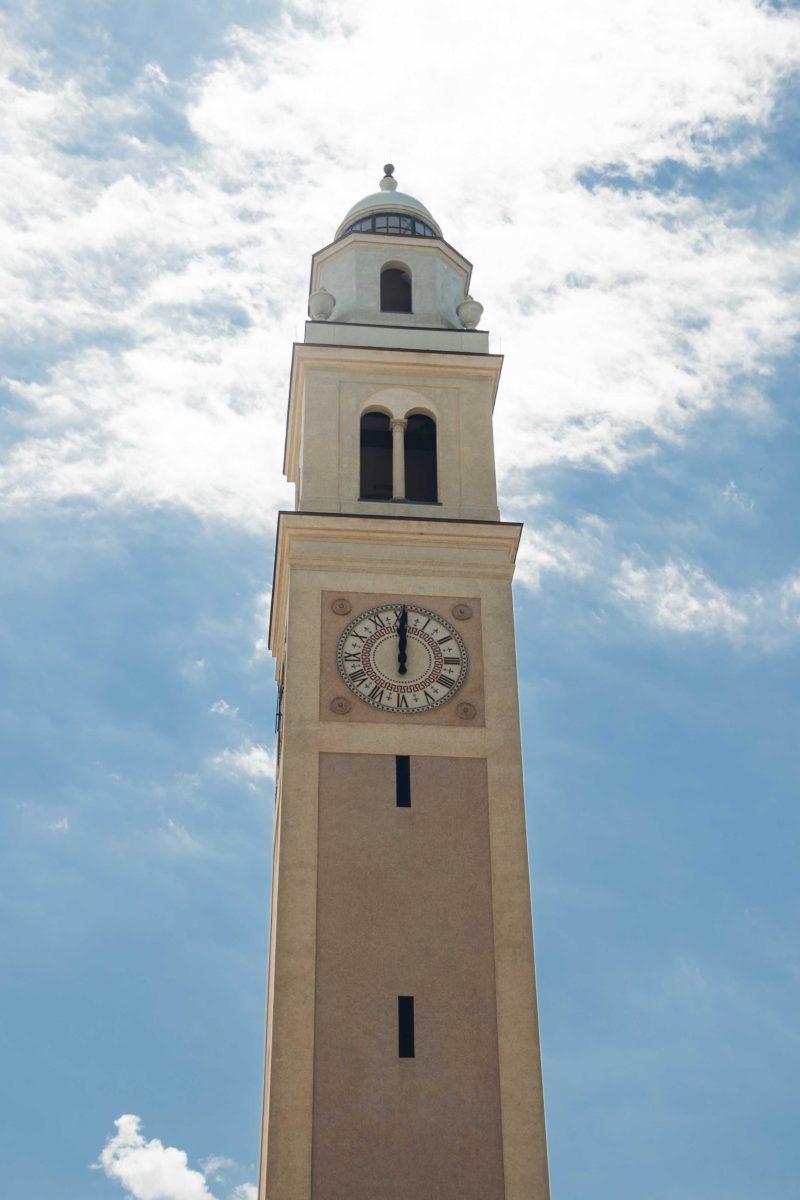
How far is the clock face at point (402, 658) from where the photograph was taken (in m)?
32.6

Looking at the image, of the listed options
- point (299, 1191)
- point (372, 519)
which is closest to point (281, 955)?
point (299, 1191)

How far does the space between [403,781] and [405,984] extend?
4277mm

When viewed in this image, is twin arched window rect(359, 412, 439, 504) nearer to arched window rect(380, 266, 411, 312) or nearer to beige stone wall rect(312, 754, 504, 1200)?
arched window rect(380, 266, 411, 312)

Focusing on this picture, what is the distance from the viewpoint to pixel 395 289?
41031mm

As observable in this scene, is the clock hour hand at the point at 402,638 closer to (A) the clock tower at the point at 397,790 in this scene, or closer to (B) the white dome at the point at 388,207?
(A) the clock tower at the point at 397,790

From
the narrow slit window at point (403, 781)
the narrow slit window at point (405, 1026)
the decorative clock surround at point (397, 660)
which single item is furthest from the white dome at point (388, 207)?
the narrow slit window at point (405, 1026)

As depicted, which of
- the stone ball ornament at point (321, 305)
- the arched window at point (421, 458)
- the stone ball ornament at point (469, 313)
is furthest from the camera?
the stone ball ornament at point (469, 313)

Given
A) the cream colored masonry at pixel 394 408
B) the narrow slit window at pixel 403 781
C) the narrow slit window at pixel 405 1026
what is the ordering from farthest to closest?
1. the cream colored masonry at pixel 394 408
2. the narrow slit window at pixel 403 781
3. the narrow slit window at pixel 405 1026

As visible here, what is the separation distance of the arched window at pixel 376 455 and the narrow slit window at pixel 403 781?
762cm

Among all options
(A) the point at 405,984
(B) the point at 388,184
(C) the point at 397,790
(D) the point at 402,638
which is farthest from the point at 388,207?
(A) the point at 405,984

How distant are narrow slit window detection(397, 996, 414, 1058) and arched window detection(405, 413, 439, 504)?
12634mm

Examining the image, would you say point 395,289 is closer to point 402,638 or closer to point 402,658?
point 402,638

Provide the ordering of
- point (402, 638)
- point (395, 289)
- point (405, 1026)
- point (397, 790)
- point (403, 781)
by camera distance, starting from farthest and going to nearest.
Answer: point (395, 289) → point (402, 638) → point (403, 781) → point (397, 790) → point (405, 1026)

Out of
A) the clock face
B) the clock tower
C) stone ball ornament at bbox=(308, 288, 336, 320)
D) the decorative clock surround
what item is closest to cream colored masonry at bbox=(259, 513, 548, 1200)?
the clock tower
